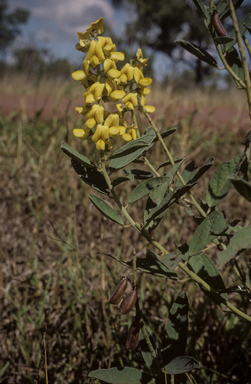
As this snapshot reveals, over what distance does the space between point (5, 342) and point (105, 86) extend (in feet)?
2.74

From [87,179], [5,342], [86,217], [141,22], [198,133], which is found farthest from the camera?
[141,22]

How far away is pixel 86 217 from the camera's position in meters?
1.53

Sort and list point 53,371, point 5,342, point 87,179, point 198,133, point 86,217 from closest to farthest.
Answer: point 87,179, point 53,371, point 5,342, point 86,217, point 198,133

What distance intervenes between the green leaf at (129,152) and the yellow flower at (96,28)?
0.17 m

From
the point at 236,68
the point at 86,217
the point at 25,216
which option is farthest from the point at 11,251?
the point at 236,68

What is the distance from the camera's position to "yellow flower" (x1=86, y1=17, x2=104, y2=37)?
495mm

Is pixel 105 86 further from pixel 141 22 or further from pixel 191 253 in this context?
pixel 141 22

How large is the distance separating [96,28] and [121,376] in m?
0.55


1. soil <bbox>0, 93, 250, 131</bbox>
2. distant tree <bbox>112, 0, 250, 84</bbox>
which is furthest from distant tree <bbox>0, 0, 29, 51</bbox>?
soil <bbox>0, 93, 250, 131</bbox>

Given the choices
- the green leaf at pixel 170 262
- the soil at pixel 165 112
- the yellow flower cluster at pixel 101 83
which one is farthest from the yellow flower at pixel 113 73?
the soil at pixel 165 112

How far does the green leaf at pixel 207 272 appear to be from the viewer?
531mm

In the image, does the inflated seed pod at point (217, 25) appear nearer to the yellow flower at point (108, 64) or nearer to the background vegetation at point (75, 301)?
the yellow flower at point (108, 64)

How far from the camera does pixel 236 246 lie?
1.43 feet

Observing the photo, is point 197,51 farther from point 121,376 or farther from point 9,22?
point 9,22
